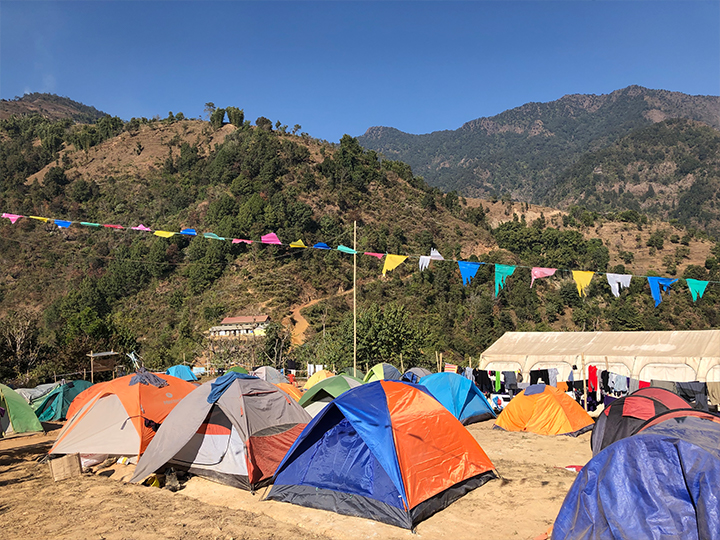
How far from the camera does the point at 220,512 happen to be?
20.5 feet

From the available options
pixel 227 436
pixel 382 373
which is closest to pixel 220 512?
pixel 227 436

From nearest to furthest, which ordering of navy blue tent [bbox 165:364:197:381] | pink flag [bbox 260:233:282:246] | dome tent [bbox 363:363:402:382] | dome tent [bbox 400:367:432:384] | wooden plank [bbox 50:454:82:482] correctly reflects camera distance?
wooden plank [bbox 50:454:82:482], dome tent [bbox 363:363:402:382], dome tent [bbox 400:367:432:384], pink flag [bbox 260:233:282:246], navy blue tent [bbox 165:364:197:381]

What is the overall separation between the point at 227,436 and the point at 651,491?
5759 millimetres

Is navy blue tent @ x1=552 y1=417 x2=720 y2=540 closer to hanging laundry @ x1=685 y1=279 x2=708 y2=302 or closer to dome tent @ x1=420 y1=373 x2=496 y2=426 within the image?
dome tent @ x1=420 y1=373 x2=496 y2=426

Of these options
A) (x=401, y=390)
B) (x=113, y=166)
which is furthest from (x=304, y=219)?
(x=401, y=390)

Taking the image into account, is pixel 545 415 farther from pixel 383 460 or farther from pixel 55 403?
pixel 55 403

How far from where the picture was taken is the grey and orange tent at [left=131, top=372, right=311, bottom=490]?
734 centimetres

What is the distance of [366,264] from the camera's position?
51.8m

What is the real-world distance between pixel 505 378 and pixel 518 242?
46163 mm

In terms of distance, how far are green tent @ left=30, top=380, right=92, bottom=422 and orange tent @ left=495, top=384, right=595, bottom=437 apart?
1395cm

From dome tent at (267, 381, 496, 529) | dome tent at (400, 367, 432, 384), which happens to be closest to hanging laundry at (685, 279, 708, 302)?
dome tent at (400, 367, 432, 384)

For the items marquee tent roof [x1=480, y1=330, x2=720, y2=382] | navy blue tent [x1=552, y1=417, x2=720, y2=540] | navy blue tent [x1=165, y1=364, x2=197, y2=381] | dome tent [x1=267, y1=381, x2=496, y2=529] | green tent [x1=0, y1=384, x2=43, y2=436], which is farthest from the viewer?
navy blue tent [x1=165, y1=364, x2=197, y2=381]

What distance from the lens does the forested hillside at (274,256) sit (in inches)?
1390

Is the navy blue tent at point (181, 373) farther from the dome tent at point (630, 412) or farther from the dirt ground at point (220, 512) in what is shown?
the dome tent at point (630, 412)
